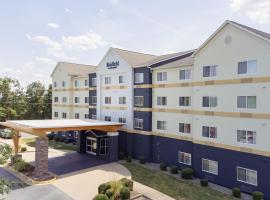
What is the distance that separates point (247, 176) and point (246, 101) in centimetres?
773

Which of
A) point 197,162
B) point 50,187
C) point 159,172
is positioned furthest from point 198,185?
point 50,187

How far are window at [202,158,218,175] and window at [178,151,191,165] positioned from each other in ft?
9.77

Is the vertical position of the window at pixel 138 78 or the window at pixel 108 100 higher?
the window at pixel 138 78

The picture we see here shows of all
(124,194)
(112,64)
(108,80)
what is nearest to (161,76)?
(112,64)

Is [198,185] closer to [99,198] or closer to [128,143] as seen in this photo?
[99,198]

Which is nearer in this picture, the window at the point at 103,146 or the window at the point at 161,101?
the window at the point at 161,101

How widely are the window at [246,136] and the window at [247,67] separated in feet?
20.3

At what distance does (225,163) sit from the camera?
27.7 meters

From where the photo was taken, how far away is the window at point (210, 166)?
28.7m

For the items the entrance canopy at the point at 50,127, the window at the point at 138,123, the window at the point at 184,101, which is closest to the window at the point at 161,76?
the window at the point at 184,101

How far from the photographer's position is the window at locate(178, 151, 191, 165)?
32772mm

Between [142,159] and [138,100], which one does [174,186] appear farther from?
[138,100]

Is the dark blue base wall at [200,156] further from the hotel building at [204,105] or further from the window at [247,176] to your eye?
the window at [247,176]

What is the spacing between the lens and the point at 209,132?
2941 cm
